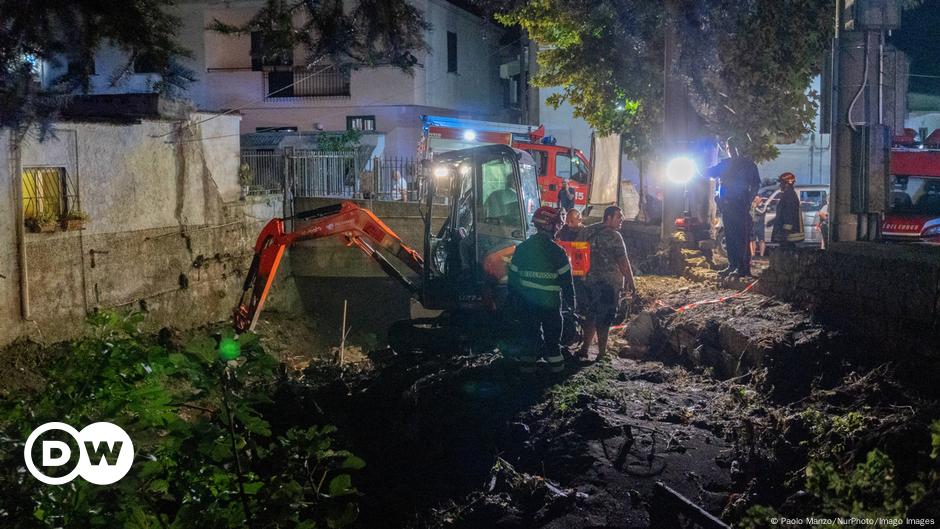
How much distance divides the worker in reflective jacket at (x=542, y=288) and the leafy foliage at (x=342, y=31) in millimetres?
4507

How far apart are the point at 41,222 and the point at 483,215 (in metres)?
6.05

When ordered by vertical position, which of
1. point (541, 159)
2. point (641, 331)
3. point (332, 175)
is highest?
point (541, 159)

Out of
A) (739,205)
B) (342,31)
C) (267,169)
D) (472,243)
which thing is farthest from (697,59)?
(342,31)

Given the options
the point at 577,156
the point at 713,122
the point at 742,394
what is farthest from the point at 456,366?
the point at 577,156

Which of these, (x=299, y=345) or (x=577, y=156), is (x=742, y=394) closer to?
(x=299, y=345)

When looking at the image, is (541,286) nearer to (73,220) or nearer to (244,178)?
(73,220)

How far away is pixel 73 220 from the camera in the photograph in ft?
39.5

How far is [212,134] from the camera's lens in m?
A: 15.5

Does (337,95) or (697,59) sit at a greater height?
(337,95)

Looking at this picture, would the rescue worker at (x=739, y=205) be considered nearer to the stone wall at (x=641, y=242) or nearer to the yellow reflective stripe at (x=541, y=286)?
the stone wall at (x=641, y=242)

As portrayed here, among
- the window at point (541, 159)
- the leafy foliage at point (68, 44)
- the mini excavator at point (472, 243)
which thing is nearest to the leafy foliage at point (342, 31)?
the leafy foliage at point (68, 44)

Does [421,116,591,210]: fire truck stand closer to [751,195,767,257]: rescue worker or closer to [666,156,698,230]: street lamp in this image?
[751,195,767,257]: rescue worker

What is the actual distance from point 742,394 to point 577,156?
15.4 meters

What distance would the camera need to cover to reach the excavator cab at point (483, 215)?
34.6 ft
